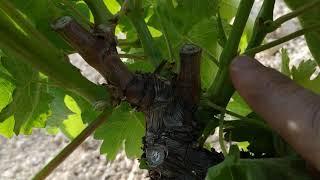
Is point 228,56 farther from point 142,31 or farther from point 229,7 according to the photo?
point 229,7

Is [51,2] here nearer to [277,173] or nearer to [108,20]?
[108,20]

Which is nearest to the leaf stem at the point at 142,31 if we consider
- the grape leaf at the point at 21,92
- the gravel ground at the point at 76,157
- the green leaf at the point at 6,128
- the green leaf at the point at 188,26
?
the green leaf at the point at 188,26

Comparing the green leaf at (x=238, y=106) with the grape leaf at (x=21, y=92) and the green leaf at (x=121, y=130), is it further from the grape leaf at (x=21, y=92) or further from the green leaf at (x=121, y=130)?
the grape leaf at (x=21, y=92)

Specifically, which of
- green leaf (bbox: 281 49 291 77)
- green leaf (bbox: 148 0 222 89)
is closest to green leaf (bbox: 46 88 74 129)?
green leaf (bbox: 148 0 222 89)

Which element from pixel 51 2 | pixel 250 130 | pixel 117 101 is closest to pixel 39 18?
pixel 51 2

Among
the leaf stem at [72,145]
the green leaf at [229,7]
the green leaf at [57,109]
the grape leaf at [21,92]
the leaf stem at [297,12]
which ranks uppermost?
the leaf stem at [297,12]

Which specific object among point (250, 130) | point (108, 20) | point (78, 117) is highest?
point (108, 20)

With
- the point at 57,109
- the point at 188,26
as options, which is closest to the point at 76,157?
the point at 57,109
